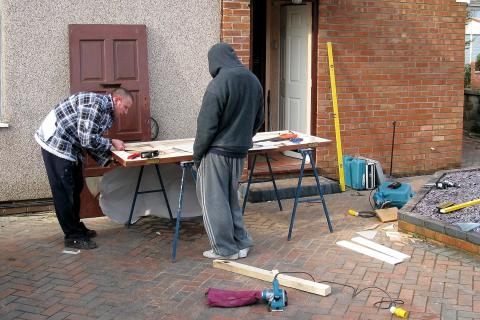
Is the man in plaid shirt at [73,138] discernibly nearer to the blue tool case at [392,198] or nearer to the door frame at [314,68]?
the blue tool case at [392,198]

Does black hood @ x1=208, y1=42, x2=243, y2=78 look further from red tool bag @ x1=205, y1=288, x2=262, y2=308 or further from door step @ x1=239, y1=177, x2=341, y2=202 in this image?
door step @ x1=239, y1=177, x2=341, y2=202

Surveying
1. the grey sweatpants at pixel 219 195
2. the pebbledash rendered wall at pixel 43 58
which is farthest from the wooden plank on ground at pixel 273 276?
the pebbledash rendered wall at pixel 43 58

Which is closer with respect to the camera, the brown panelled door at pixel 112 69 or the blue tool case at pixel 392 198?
the brown panelled door at pixel 112 69

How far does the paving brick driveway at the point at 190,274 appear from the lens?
5.47 metres

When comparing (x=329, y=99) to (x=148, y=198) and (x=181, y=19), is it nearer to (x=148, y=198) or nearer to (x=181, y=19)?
(x=181, y=19)

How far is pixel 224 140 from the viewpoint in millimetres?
6469

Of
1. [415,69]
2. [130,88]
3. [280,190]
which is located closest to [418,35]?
[415,69]

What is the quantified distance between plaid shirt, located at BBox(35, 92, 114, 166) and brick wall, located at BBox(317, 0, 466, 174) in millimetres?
3966

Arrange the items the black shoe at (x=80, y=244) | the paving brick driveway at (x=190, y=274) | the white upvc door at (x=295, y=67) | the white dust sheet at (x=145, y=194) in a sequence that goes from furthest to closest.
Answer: the white upvc door at (x=295, y=67) < the white dust sheet at (x=145, y=194) < the black shoe at (x=80, y=244) < the paving brick driveway at (x=190, y=274)

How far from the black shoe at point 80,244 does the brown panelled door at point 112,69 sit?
1.08 m

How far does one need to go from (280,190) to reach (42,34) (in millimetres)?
3593

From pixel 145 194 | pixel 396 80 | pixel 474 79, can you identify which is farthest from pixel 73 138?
pixel 474 79

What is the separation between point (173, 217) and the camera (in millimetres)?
7930

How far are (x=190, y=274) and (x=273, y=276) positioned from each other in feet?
2.60
